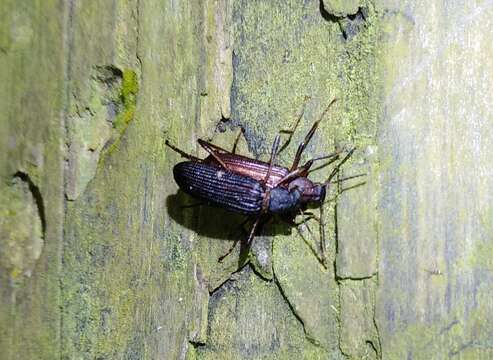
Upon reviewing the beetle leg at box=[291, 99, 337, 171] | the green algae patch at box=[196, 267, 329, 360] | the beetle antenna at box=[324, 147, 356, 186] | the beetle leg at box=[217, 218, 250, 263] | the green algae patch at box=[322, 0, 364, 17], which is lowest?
the green algae patch at box=[196, 267, 329, 360]

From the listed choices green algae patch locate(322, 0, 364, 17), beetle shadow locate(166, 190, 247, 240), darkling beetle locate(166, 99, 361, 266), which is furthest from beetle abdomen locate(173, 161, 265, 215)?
green algae patch locate(322, 0, 364, 17)

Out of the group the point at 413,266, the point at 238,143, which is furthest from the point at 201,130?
the point at 413,266

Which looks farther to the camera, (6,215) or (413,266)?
(6,215)

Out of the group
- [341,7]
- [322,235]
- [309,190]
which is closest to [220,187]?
[309,190]

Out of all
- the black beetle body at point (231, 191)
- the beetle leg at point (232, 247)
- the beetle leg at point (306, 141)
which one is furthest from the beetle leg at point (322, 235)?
the beetle leg at point (232, 247)

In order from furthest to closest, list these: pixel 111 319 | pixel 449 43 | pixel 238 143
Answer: pixel 238 143, pixel 111 319, pixel 449 43

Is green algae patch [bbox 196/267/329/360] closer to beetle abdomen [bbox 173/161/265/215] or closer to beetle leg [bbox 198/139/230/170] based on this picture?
beetle abdomen [bbox 173/161/265/215]

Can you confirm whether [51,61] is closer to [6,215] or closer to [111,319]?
[6,215]
